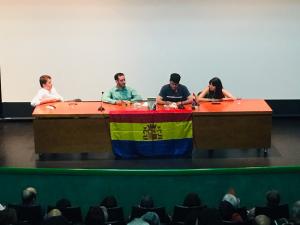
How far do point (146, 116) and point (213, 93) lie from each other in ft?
4.89

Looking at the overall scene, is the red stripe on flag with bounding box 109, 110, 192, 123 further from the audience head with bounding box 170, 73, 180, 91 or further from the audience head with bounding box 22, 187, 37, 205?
the audience head with bounding box 22, 187, 37, 205

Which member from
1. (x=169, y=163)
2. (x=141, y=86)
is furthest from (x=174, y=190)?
(x=141, y=86)

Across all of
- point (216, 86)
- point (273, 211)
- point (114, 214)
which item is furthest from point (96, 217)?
point (216, 86)

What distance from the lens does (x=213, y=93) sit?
9102 mm

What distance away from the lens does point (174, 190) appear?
6.52 m

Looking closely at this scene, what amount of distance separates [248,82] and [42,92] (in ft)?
13.5

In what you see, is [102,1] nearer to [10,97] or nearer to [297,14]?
[10,97]

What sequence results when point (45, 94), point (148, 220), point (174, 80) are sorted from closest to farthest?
1. point (148, 220)
2. point (174, 80)
3. point (45, 94)

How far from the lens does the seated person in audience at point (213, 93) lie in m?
8.98

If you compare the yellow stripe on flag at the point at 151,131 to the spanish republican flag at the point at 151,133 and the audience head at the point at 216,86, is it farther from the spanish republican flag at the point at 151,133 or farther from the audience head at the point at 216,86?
the audience head at the point at 216,86

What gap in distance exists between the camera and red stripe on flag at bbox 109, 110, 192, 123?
8.16 m

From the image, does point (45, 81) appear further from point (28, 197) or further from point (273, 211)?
point (273, 211)

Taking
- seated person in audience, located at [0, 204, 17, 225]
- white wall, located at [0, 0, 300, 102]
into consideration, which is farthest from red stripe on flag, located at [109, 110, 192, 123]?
seated person in audience, located at [0, 204, 17, 225]

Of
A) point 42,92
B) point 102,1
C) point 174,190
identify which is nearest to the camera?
point 174,190
